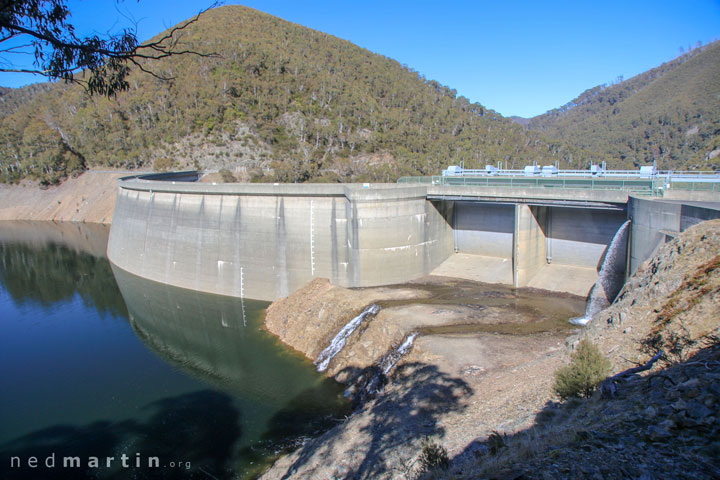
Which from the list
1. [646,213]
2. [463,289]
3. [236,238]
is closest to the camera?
[646,213]

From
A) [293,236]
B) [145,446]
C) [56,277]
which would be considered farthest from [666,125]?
[145,446]

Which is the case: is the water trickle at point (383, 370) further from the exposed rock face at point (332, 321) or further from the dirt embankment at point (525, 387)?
the exposed rock face at point (332, 321)

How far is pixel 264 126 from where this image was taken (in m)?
65.1

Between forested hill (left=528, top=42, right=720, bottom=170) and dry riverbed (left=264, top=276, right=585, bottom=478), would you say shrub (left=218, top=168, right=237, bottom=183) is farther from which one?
forested hill (left=528, top=42, right=720, bottom=170)

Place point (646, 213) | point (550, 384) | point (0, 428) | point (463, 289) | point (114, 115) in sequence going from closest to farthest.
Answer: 1. point (550, 384)
2. point (0, 428)
3. point (646, 213)
4. point (463, 289)
5. point (114, 115)

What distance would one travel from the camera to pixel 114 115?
76188mm

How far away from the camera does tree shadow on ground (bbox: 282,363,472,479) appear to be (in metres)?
9.66

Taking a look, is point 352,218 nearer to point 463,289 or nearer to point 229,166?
point 463,289

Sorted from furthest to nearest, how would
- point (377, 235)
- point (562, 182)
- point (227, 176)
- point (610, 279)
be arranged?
point (227, 176), point (377, 235), point (562, 182), point (610, 279)

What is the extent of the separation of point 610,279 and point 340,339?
12.5 metres

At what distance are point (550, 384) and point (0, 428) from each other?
1732 centimetres

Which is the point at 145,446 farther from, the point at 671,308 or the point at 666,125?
the point at 666,125

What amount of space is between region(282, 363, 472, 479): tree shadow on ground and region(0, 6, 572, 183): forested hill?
45156 millimetres

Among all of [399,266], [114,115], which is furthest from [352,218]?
[114,115]
